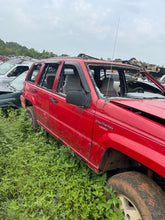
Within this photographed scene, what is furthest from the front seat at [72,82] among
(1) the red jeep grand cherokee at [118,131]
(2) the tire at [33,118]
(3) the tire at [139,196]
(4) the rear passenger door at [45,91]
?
(3) the tire at [139,196]

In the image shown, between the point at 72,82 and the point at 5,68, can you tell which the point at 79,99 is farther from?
the point at 5,68

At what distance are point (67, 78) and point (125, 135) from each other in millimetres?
2059

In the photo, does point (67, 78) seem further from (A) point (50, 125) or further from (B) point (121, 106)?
(B) point (121, 106)

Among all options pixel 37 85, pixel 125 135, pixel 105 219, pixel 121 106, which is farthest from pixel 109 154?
pixel 37 85

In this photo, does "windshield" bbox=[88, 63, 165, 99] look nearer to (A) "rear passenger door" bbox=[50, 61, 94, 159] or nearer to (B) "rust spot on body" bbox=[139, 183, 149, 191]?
(A) "rear passenger door" bbox=[50, 61, 94, 159]

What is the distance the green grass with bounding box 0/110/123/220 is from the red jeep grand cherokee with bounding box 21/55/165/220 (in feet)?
0.94

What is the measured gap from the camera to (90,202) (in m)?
2.26

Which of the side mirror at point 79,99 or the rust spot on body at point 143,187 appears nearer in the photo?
the rust spot on body at point 143,187

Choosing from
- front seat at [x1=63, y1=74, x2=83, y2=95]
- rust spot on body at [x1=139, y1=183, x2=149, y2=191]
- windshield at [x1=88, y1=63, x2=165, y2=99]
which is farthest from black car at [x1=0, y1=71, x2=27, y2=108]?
rust spot on body at [x1=139, y1=183, x2=149, y2=191]

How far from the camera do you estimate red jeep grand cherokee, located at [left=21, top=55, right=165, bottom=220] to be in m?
1.65

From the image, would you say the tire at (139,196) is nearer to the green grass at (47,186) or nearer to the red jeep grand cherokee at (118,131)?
the red jeep grand cherokee at (118,131)

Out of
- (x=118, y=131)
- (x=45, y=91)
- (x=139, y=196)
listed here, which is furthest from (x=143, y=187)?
(x=45, y=91)

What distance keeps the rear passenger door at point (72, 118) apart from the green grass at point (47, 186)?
28 centimetres

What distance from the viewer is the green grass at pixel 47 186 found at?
7.08 feet
